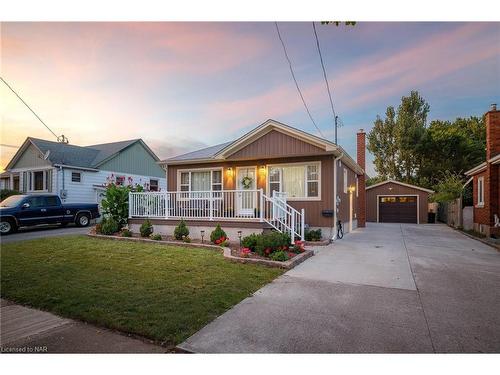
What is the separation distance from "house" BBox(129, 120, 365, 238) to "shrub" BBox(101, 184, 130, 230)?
0.47m

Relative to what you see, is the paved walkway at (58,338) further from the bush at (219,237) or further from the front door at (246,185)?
the front door at (246,185)

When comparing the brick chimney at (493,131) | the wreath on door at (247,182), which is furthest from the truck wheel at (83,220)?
the brick chimney at (493,131)

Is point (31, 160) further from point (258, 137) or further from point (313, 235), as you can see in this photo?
point (313, 235)

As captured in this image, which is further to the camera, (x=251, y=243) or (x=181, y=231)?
(x=181, y=231)

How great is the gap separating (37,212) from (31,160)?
25.8ft

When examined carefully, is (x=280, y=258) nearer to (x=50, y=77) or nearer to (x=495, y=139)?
(x=50, y=77)

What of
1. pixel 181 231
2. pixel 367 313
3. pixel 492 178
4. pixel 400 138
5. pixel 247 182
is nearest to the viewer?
pixel 367 313

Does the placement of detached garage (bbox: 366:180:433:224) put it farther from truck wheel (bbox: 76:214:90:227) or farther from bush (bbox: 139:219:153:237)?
truck wheel (bbox: 76:214:90:227)

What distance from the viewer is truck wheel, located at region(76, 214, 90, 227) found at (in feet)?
49.6

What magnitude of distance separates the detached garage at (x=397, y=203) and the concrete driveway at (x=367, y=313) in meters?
16.6

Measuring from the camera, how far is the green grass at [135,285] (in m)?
3.41

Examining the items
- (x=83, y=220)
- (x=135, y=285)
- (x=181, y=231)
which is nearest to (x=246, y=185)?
(x=181, y=231)

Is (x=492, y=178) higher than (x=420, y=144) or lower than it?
lower

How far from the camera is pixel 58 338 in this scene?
301 centimetres
